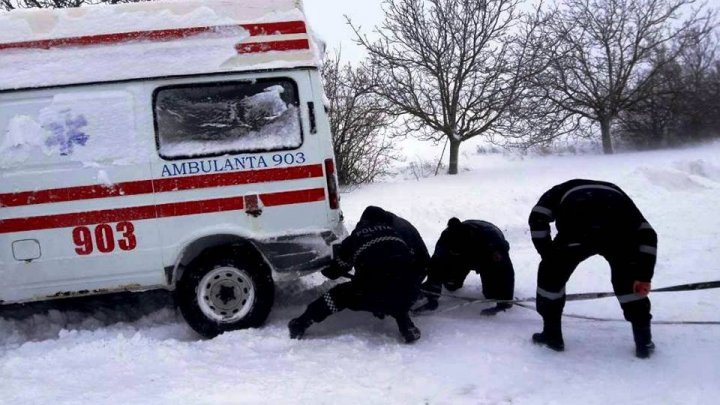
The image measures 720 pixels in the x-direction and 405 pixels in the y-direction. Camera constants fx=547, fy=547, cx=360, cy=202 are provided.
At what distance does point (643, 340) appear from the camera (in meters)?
3.87

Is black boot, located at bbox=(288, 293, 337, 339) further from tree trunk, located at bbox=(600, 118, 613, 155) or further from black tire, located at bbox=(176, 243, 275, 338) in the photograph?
tree trunk, located at bbox=(600, 118, 613, 155)

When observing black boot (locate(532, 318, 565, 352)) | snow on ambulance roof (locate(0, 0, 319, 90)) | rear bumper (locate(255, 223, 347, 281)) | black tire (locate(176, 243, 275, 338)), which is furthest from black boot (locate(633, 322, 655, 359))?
snow on ambulance roof (locate(0, 0, 319, 90))

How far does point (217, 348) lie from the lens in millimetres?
4324

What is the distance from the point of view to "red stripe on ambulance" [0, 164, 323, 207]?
442 cm

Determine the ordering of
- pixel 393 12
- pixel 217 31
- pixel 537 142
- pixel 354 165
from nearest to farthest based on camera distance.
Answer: pixel 217 31, pixel 354 165, pixel 393 12, pixel 537 142

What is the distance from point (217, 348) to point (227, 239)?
0.91 metres

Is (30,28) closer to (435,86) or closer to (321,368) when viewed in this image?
(321,368)

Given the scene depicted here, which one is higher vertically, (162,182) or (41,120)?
(41,120)

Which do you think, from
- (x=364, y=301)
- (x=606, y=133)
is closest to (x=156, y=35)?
(x=364, y=301)

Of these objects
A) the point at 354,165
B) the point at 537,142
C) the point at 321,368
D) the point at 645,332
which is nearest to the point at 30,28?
the point at 321,368

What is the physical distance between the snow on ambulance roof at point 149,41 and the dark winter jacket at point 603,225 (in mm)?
2340

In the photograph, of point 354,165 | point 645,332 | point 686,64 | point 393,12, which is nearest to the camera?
point 645,332

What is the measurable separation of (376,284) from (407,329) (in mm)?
436

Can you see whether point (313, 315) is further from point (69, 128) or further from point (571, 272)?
point (69, 128)
